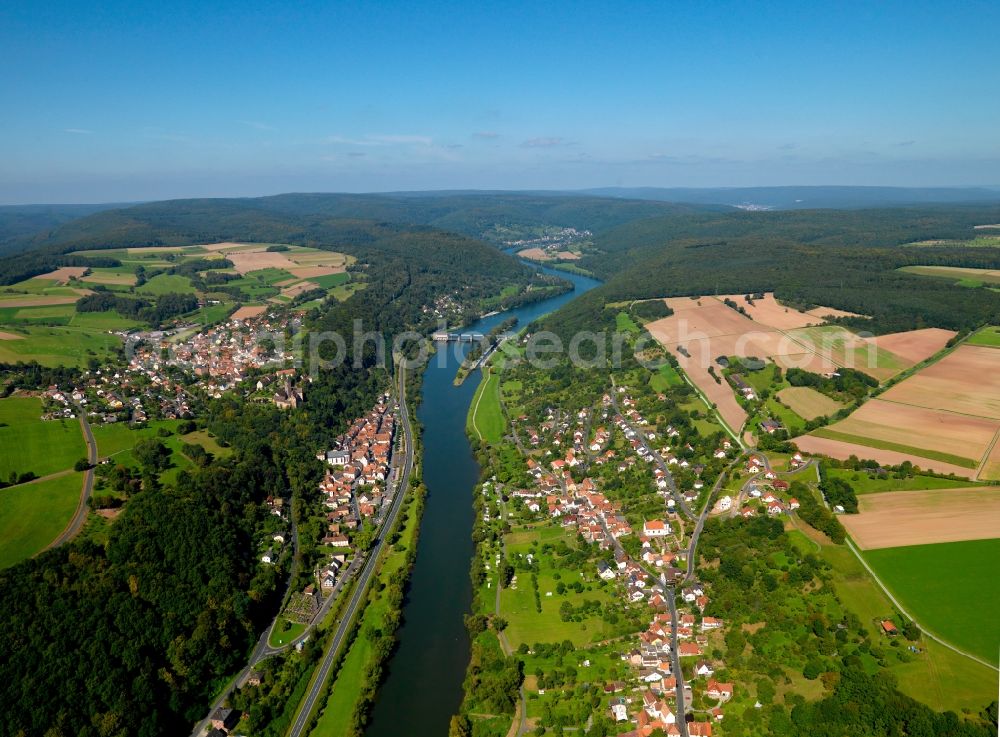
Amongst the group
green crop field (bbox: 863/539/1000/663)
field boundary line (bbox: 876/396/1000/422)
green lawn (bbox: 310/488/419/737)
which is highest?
field boundary line (bbox: 876/396/1000/422)

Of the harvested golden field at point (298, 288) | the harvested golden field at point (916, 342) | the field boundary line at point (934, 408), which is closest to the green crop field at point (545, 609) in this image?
the field boundary line at point (934, 408)

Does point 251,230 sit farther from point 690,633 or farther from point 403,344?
point 690,633

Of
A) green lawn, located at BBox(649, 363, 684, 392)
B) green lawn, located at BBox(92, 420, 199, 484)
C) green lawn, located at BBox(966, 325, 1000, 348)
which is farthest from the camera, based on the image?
green lawn, located at BBox(966, 325, 1000, 348)

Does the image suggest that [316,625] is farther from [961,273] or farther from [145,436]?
[961,273]

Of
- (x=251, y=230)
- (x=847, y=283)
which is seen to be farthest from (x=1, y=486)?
(x=251, y=230)

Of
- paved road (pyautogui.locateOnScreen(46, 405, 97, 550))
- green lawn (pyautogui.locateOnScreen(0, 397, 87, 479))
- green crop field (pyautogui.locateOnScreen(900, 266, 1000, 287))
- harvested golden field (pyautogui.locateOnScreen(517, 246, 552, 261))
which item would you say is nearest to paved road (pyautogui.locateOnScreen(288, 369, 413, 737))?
paved road (pyautogui.locateOnScreen(46, 405, 97, 550))

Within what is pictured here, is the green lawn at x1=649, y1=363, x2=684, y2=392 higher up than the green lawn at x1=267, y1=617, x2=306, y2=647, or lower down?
higher up

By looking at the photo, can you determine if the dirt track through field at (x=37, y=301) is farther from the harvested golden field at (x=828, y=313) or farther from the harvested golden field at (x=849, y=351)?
the harvested golden field at (x=828, y=313)

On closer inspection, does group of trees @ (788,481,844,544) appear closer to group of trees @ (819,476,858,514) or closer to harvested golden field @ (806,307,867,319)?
group of trees @ (819,476,858,514)
